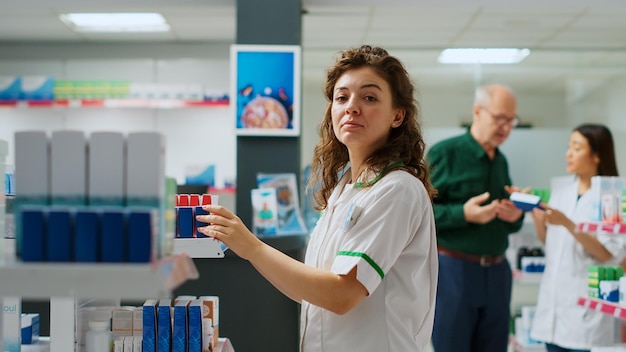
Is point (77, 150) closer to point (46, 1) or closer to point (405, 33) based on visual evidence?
point (46, 1)

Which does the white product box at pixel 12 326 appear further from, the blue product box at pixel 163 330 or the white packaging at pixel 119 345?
the blue product box at pixel 163 330

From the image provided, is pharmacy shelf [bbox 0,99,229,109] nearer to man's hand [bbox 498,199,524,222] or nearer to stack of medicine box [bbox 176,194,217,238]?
man's hand [bbox 498,199,524,222]

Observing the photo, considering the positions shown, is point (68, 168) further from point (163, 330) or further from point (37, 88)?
point (37, 88)

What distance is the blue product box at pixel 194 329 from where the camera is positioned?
81.9 inches

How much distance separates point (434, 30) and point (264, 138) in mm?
2165

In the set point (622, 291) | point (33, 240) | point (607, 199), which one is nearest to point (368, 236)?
point (33, 240)

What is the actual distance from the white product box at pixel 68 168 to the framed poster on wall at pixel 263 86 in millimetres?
3814

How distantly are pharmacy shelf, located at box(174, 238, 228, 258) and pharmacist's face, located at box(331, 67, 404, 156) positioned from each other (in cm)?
47

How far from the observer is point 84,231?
4.09ft

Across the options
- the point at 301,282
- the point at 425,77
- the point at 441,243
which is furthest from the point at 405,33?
the point at 301,282

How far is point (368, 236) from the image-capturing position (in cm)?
183

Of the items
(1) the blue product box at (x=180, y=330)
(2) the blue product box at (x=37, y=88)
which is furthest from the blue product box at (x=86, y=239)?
(2) the blue product box at (x=37, y=88)

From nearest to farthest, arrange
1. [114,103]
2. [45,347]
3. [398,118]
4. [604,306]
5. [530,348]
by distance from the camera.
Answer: [398,118] → [45,347] → [604,306] → [530,348] → [114,103]

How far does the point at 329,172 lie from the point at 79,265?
124cm
